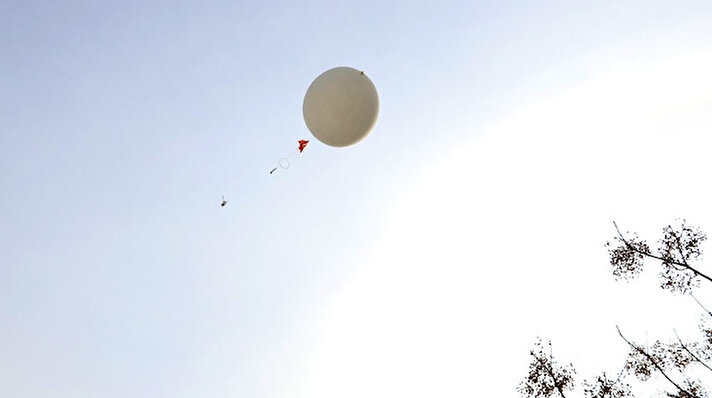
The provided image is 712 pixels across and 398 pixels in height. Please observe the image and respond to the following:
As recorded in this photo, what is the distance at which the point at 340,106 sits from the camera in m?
9.02

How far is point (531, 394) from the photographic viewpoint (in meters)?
17.1

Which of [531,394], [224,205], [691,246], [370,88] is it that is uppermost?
[370,88]

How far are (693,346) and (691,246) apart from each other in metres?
4.39

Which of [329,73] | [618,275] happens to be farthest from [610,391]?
[329,73]

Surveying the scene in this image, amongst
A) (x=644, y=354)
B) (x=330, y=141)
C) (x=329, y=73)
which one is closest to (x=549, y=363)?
(x=644, y=354)

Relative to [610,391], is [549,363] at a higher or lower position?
higher

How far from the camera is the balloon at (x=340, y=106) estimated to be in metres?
9.06

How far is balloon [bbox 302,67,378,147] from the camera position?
9.06 m

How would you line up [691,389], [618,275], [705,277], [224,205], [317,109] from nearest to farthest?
[317,109]
[224,205]
[705,277]
[691,389]
[618,275]

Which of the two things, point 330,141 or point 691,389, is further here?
point 691,389

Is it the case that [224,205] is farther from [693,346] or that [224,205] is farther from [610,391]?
[693,346]

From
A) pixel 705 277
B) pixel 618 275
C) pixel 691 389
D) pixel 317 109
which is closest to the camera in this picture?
pixel 317 109

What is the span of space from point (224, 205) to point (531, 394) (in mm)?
15066

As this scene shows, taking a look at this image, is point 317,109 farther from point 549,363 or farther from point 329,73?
point 549,363
